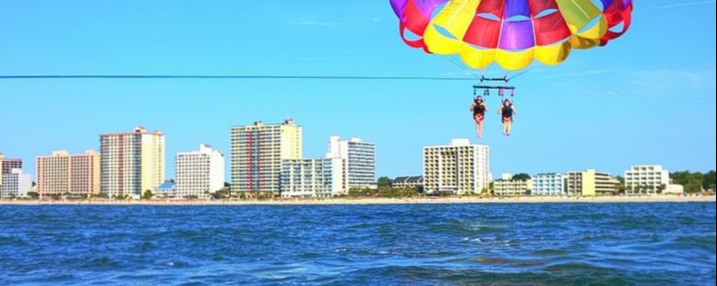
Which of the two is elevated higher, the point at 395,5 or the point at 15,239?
the point at 395,5

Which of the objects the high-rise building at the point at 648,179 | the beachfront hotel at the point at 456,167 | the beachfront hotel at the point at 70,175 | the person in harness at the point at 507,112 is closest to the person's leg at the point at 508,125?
the person in harness at the point at 507,112

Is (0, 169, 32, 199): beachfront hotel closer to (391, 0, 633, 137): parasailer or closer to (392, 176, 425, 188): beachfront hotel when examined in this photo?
(392, 176, 425, 188): beachfront hotel

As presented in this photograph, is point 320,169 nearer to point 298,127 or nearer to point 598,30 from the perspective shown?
point 298,127

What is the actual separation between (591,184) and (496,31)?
421 feet

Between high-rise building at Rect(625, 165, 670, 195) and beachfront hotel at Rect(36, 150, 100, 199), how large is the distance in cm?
11311

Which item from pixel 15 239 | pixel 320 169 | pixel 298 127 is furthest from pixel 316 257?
pixel 298 127

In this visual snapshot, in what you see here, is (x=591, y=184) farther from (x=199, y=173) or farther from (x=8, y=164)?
(x=8, y=164)

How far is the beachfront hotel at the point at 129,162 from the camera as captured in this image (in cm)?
16589

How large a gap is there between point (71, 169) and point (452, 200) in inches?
3714

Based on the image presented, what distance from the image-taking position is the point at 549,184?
146750mm

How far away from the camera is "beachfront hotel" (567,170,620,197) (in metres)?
134

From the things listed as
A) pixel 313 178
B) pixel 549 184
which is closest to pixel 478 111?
pixel 549 184

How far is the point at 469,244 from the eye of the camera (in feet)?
68.9

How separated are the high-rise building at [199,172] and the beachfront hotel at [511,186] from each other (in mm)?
59084
